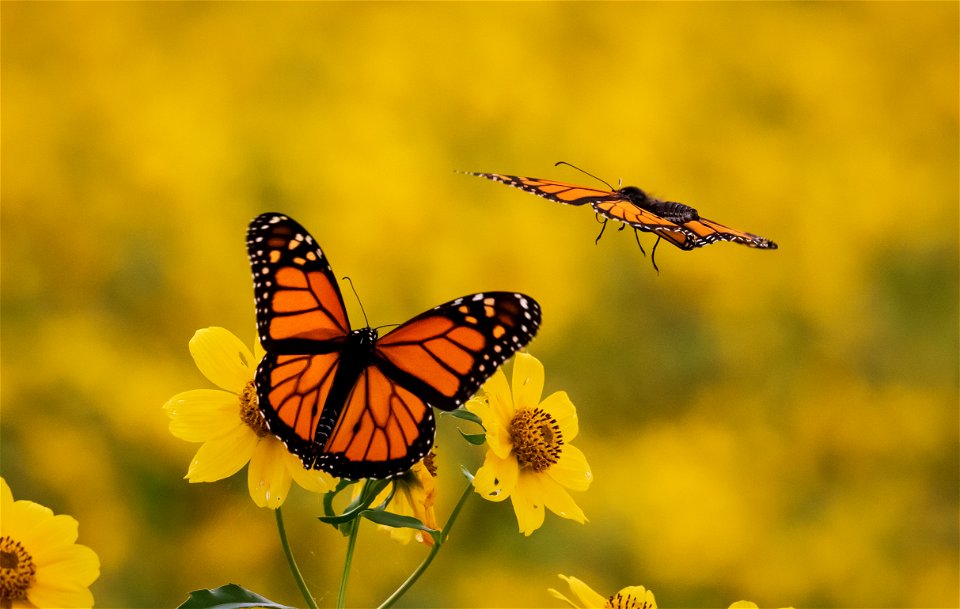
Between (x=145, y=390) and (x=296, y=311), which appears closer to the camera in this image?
(x=296, y=311)

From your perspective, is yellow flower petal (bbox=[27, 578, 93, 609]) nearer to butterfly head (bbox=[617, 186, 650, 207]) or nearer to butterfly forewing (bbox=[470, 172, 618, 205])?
butterfly forewing (bbox=[470, 172, 618, 205])

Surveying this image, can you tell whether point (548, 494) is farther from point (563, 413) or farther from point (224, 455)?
point (224, 455)

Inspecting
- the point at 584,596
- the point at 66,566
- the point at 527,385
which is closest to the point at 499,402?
the point at 527,385

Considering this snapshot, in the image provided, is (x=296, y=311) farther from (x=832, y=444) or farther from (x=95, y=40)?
(x=95, y=40)

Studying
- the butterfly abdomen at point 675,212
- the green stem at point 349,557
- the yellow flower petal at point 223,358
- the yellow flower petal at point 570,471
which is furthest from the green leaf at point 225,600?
the butterfly abdomen at point 675,212

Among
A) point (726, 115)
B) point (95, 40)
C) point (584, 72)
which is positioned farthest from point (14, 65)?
point (726, 115)

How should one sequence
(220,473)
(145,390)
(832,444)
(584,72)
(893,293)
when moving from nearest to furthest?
(220,473) → (145,390) → (832,444) → (893,293) → (584,72)
